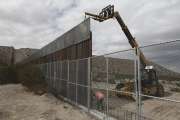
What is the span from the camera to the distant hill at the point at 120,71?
5301 millimetres

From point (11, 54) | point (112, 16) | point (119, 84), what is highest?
point (11, 54)

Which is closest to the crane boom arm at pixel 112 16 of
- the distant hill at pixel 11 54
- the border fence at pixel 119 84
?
the border fence at pixel 119 84

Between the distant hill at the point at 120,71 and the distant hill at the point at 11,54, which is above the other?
the distant hill at the point at 11,54

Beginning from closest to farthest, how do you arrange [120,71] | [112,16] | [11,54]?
[120,71] → [112,16] → [11,54]

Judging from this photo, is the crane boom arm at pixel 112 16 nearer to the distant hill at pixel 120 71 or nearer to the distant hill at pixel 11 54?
the distant hill at pixel 120 71

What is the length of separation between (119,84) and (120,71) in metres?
1.28

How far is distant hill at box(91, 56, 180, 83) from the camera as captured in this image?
17.4ft

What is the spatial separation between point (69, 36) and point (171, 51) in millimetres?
12338

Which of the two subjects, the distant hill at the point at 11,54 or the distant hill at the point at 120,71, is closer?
the distant hill at the point at 120,71

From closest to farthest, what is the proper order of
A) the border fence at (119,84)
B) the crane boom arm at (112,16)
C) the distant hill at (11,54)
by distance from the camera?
the border fence at (119,84), the crane boom arm at (112,16), the distant hill at (11,54)

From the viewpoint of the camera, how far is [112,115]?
9.25 meters

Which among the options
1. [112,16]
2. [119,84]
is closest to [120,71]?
[119,84]

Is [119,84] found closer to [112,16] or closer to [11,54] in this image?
[112,16]

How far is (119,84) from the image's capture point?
9906mm
